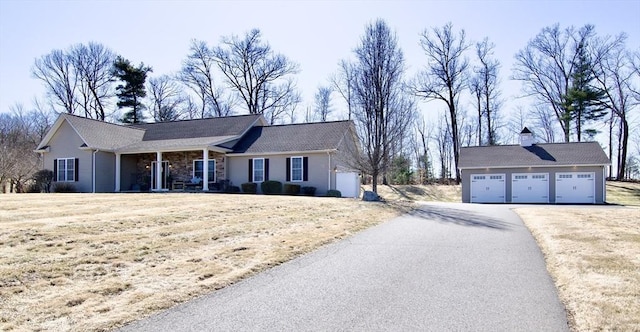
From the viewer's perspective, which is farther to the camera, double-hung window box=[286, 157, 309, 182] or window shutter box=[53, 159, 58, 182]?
window shutter box=[53, 159, 58, 182]

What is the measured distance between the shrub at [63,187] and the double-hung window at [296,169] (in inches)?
504

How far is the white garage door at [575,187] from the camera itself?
91.6 feet

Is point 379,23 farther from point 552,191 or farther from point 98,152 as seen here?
point 98,152

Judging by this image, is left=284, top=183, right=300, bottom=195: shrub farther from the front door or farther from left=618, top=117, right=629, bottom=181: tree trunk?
left=618, top=117, right=629, bottom=181: tree trunk

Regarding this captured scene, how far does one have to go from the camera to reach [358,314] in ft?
15.6

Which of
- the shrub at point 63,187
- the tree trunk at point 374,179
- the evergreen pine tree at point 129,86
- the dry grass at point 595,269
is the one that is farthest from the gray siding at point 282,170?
the evergreen pine tree at point 129,86

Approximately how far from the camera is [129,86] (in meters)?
43.3

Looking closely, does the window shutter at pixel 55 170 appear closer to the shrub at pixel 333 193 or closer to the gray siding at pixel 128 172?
the gray siding at pixel 128 172

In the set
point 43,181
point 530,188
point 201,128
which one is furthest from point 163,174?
point 530,188

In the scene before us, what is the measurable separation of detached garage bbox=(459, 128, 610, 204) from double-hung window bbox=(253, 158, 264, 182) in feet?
43.0

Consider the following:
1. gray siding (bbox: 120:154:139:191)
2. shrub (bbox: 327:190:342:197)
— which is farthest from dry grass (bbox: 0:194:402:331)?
gray siding (bbox: 120:154:139:191)

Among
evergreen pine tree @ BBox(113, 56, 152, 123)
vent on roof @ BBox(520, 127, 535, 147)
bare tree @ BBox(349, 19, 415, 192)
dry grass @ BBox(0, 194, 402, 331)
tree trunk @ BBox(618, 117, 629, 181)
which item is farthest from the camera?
evergreen pine tree @ BBox(113, 56, 152, 123)

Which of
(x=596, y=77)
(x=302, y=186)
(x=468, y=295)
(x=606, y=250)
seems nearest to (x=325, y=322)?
(x=468, y=295)

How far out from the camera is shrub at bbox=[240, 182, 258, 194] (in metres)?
25.9
